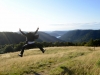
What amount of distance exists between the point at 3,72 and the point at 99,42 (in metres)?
82.6

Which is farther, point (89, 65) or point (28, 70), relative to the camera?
point (28, 70)

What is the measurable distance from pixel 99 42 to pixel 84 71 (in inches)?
3245

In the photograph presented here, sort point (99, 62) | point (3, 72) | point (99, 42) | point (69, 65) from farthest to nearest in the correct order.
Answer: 1. point (99, 42)
2. point (3, 72)
3. point (69, 65)
4. point (99, 62)

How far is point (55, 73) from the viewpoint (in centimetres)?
1453

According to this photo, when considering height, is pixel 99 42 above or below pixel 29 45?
below

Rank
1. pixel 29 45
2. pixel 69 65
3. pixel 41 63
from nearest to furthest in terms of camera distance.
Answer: pixel 69 65 → pixel 41 63 → pixel 29 45

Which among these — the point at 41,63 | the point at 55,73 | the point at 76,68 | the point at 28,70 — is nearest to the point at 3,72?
the point at 28,70

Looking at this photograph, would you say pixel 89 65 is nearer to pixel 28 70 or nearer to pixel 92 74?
pixel 92 74

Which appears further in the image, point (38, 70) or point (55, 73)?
point (38, 70)

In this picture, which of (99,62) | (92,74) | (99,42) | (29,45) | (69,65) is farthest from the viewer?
(99,42)

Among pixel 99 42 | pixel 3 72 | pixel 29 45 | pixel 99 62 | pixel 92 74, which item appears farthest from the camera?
pixel 99 42

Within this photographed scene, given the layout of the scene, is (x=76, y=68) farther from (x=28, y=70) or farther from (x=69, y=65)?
(x=28, y=70)

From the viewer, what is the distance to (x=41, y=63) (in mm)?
18609

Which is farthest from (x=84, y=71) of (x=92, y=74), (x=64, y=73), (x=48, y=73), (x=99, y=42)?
(x=99, y=42)
